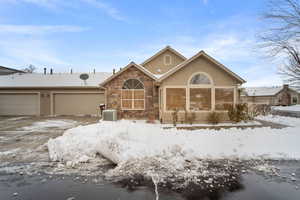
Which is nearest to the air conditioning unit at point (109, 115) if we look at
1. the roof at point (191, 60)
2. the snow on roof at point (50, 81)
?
the roof at point (191, 60)

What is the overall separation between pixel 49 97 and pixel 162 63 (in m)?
12.2

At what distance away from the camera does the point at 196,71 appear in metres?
11.5

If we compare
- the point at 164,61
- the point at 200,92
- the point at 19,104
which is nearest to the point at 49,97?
the point at 19,104

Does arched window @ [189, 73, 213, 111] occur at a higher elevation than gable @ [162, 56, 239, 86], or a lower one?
lower

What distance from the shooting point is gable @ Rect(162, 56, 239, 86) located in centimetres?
1151

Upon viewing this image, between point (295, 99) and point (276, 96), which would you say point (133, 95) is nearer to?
point (276, 96)

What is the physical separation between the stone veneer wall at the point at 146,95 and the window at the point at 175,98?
262cm

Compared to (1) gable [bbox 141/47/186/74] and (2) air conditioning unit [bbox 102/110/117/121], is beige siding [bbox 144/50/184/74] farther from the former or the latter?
(2) air conditioning unit [bbox 102/110/117/121]

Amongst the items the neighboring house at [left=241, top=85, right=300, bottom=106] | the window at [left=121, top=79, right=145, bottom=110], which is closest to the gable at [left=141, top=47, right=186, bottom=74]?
the window at [left=121, top=79, right=145, bottom=110]

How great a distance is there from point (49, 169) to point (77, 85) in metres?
15.4

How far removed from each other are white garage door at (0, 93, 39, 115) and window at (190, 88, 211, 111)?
16140 mm

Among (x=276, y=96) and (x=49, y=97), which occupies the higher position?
(x=276, y=96)

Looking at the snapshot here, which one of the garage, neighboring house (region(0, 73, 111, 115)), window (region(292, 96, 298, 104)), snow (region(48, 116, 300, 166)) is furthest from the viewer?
window (region(292, 96, 298, 104))

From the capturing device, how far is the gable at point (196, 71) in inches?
453
